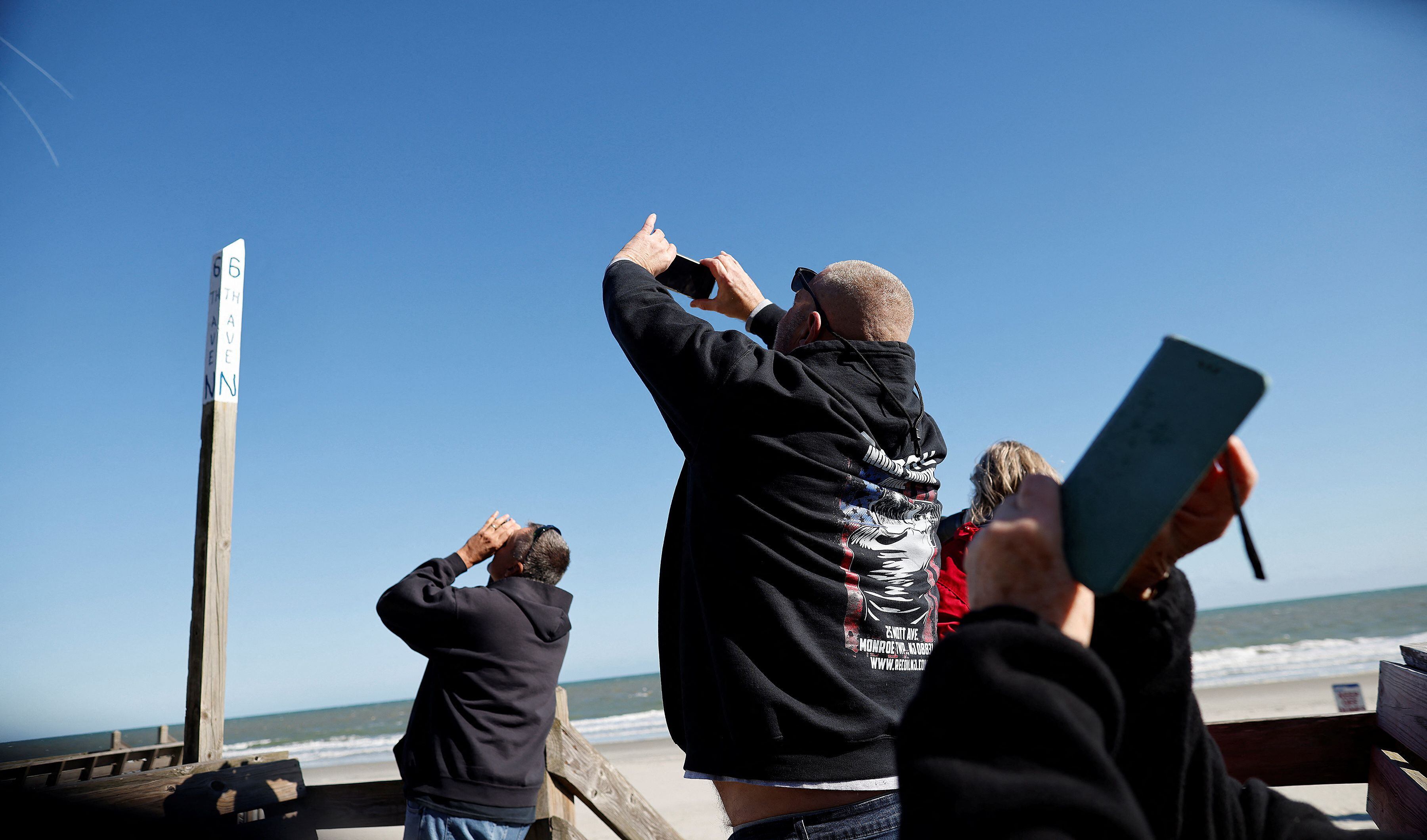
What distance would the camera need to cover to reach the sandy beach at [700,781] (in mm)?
7711

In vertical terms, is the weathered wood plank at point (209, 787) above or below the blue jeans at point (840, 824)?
below

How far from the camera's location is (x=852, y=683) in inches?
67.2

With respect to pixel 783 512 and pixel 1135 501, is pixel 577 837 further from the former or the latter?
pixel 1135 501

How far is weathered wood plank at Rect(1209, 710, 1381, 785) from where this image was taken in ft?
7.39

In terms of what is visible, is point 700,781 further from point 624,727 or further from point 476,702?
point 624,727

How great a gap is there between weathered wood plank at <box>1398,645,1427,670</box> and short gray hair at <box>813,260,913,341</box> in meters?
1.26

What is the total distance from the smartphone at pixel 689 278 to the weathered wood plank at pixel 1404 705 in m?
1.93

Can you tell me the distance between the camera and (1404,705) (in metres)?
1.78

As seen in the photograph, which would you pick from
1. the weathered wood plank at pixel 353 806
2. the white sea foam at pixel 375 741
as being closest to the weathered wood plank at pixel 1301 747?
the weathered wood plank at pixel 353 806

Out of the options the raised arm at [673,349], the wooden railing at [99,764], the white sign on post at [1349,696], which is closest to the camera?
the raised arm at [673,349]

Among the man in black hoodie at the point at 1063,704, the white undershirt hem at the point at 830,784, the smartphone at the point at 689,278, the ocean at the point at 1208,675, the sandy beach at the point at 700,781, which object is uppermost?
the smartphone at the point at 689,278

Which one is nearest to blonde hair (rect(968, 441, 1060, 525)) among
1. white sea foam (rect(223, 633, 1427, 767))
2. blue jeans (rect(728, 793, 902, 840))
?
blue jeans (rect(728, 793, 902, 840))

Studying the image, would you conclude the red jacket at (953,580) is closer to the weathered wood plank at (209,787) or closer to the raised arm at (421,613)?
the raised arm at (421,613)

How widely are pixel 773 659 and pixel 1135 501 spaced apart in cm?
108
